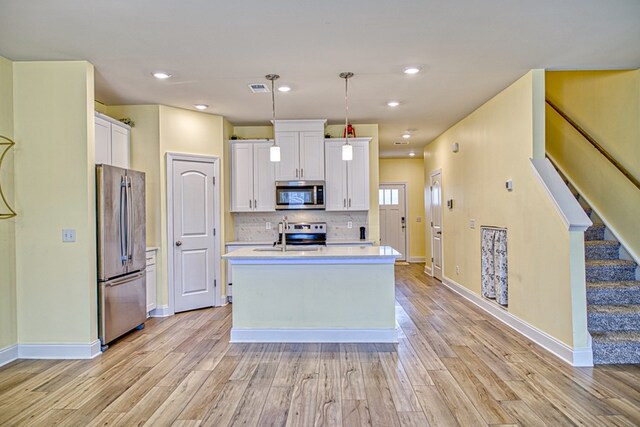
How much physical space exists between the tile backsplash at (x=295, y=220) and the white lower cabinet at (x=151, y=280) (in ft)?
4.82

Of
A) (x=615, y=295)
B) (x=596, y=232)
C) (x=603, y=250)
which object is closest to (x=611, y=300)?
(x=615, y=295)

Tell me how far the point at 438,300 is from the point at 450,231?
139cm

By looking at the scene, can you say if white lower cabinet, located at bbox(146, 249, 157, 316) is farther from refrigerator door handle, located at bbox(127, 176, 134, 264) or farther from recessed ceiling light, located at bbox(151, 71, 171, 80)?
recessed ceiling light, located at bbox(151, 71, 171, 80)

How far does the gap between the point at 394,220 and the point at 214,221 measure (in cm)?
552

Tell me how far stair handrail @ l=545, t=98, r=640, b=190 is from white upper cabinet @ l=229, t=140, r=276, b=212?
3.91m

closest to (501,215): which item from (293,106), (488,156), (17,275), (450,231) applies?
(488,156)

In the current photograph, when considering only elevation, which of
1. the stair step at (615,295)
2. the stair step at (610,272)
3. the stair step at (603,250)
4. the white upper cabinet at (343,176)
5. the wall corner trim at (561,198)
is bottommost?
the stair step at (615,295)

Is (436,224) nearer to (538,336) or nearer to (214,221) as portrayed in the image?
(538,336)

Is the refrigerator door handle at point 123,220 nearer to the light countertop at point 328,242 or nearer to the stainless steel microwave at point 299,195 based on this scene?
the light countertop at point 328,242

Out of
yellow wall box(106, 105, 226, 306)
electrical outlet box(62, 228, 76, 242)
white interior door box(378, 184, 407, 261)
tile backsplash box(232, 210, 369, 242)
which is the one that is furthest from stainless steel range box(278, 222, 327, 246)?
white interior door box(378, 184, 407, 261)

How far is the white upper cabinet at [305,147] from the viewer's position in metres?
5.61

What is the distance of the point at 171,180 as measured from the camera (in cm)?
490

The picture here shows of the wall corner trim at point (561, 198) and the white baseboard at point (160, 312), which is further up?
the wall corner trim at point (561, 198)

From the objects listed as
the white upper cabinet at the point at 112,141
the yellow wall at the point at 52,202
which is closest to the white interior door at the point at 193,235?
the white upper cabinet at the point at 112,141
